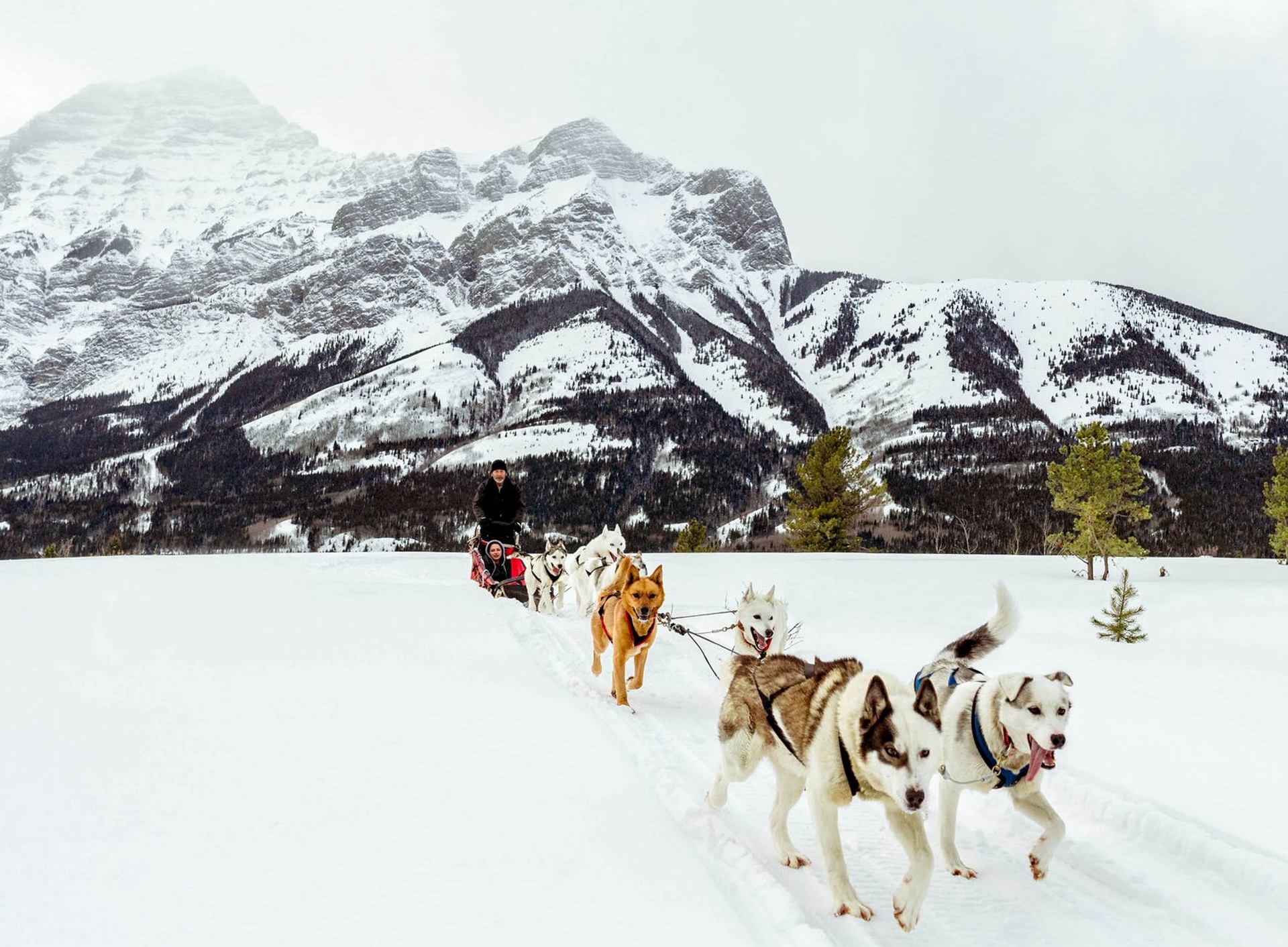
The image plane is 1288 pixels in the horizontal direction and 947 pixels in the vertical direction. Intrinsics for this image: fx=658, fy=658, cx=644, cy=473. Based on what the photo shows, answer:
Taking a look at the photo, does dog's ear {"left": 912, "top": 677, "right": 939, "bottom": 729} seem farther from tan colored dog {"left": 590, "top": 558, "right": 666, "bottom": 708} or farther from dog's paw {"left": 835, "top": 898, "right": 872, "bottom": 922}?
tan colored dog {"left": 590, "top": 558, "right": 666, "bottom": 708}

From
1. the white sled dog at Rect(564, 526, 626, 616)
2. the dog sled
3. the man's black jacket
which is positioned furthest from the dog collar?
the man's black jacket

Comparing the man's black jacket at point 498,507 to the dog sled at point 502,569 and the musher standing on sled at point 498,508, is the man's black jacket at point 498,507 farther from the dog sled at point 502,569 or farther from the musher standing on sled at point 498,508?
the dog sled at point 502,569

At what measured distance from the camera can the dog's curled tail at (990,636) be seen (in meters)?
4.81

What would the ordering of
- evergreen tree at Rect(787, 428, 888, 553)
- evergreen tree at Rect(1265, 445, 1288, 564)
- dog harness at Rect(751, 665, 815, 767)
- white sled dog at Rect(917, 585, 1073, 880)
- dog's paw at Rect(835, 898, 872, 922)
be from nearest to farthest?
dog's paw at Rect(835, 898, 872, 922), white sled dog at Rect(917, 585, 1073, 880), dog harness at Rect(751, 665, 815, 767), evergreen tree at Rect(1265, 445, 1288, 564), evergreen tree at Rect(787, 428, 888, 553)

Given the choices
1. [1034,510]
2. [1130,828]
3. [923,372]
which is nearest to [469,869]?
[1130,828]

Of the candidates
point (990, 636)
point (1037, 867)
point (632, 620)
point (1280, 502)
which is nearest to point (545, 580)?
point (632, 620)

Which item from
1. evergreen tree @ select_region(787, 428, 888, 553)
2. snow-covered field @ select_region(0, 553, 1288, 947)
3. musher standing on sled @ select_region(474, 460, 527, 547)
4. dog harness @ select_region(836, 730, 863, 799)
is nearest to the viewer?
snow-covered field @ select_region(0, 553, 1288, 947)

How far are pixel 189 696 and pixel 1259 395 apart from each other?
9075 inches

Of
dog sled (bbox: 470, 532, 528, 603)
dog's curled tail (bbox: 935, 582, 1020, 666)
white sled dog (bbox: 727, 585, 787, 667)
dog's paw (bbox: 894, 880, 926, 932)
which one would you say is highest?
dog's curled tail (bbox: 935, 582, 1020, 666)

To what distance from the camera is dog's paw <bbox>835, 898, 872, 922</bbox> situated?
3.22 m

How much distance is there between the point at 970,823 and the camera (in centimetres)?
454

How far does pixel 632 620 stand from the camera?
6.98 metres

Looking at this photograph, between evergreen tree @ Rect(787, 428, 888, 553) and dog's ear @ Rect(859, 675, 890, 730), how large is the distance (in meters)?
Result: 32.2

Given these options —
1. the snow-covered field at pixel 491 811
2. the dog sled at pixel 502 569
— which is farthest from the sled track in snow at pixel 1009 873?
the dog sled at pixel 502 569
